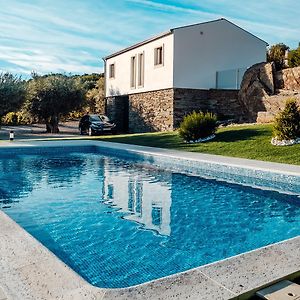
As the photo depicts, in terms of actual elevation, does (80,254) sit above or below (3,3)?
below

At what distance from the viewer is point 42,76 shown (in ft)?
87.7

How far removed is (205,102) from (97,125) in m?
6.60

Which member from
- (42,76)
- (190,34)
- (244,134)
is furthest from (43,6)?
(42,76)

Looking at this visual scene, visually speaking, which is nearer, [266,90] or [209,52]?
[266,90]

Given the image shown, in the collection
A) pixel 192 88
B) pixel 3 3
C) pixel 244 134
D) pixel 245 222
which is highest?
pixel 3 3

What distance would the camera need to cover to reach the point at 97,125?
22.9 m

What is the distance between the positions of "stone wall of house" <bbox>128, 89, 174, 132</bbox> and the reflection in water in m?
10.6

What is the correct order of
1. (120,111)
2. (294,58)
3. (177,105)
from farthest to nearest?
(120,111) → (177,105) → (294,58)

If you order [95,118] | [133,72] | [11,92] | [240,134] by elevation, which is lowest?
[240,134]

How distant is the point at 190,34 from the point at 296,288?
60.8 ft

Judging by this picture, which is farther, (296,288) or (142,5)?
(142,5)

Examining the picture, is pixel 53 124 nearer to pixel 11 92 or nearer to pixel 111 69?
pixel 11 92

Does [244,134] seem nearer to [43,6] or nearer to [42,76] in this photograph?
[43,6]

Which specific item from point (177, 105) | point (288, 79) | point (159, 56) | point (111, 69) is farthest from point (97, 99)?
point (288, 79)
